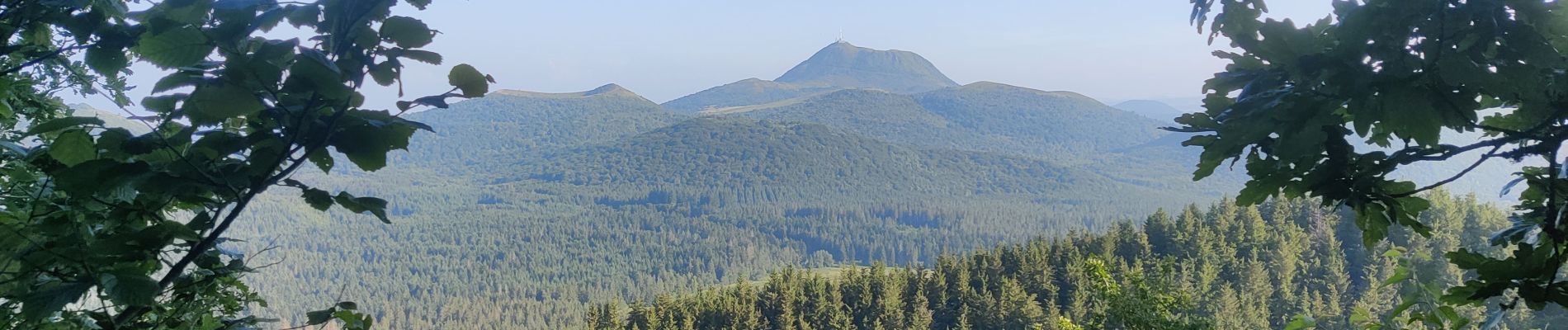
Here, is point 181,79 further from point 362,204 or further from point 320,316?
point 320,316

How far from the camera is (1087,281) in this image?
1227 inches

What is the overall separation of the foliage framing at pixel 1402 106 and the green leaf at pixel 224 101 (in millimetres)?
1937

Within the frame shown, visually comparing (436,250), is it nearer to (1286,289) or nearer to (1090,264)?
(1286,289)

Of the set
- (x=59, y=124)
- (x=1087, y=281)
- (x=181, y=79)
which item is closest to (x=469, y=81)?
(x=181, y=79)

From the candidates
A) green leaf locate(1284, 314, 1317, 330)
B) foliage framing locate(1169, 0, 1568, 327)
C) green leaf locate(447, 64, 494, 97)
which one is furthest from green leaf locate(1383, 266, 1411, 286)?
green leaf locate(447, 64, 494, 97)

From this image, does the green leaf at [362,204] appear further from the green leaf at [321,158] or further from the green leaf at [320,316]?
the green leaf at [320,316]

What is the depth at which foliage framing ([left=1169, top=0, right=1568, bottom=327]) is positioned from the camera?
1.66 m

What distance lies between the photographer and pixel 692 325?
35.3 m

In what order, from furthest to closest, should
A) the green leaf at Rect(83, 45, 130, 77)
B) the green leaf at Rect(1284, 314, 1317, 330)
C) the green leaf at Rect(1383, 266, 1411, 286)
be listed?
the green leaf at Rect(1284, 314, 1317, 330) → the green leaf at Rect(1383, 266, 1411, 286) → the green leaf at Rect(83, 45, 130, 77)

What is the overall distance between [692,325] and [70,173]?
34.9 metres

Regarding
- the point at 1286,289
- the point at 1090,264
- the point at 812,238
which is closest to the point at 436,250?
the point at 812,238

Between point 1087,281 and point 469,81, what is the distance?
1285 inches

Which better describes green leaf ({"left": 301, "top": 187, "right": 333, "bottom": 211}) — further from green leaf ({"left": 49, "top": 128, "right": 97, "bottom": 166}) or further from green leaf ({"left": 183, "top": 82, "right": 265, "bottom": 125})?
green leaf ({"left": 49, "top": 128, "right": 97, "bottom": 166})

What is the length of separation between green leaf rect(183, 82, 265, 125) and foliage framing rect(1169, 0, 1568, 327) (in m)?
1.94
